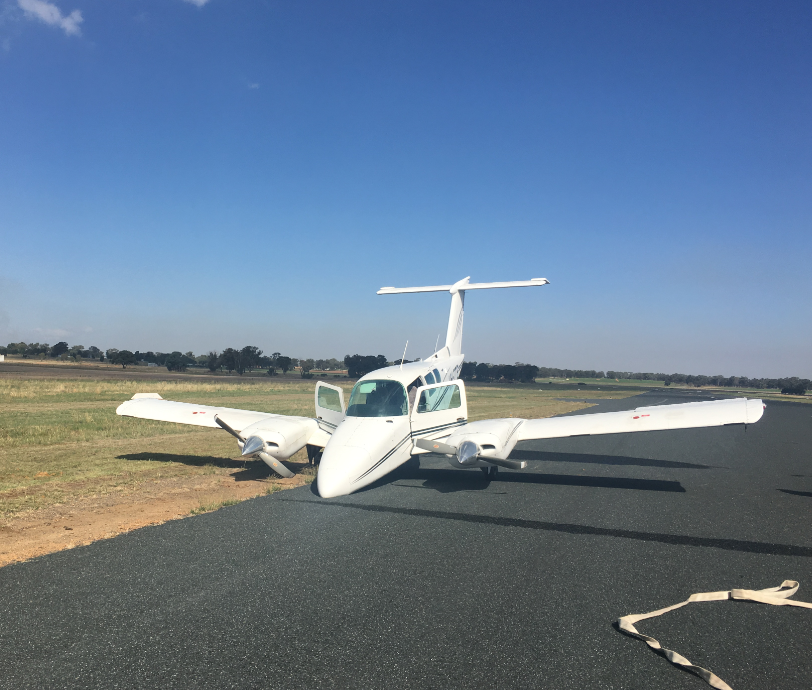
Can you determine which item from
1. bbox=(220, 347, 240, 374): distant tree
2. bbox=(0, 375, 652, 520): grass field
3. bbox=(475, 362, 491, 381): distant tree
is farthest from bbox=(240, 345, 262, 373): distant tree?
bbox=(0, 375, 652, 520): grass field

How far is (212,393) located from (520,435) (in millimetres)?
38959

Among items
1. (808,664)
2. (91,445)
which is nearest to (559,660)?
(808,664)

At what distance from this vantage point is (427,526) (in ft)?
29.5

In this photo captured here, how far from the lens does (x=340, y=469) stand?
10.9 m

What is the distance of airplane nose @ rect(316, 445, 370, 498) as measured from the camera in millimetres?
10609

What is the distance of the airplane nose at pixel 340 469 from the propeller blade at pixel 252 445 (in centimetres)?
175

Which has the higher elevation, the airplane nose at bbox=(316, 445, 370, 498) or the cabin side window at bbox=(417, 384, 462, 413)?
the cabin side window at bbox=(417, 384, 462, 413)

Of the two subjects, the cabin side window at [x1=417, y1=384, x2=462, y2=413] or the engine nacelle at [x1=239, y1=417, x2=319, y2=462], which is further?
the cabin side window at [x1=417, y1=384, x2=462, y2=413]

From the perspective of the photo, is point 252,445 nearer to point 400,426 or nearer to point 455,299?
point 400,426

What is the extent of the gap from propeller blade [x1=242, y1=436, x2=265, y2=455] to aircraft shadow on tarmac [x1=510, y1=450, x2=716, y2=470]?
8751mm

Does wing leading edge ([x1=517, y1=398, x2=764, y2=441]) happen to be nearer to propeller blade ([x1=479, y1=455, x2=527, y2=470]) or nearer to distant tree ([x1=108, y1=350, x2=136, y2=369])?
propeller blade ([x1=479, y1=455, x2=527, y2=470])

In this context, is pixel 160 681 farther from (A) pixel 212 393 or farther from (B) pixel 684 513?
(A) pixel 212 393

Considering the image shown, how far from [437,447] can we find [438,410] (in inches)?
78.1

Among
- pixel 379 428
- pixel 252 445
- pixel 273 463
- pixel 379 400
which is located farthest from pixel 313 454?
pixel 379 428
